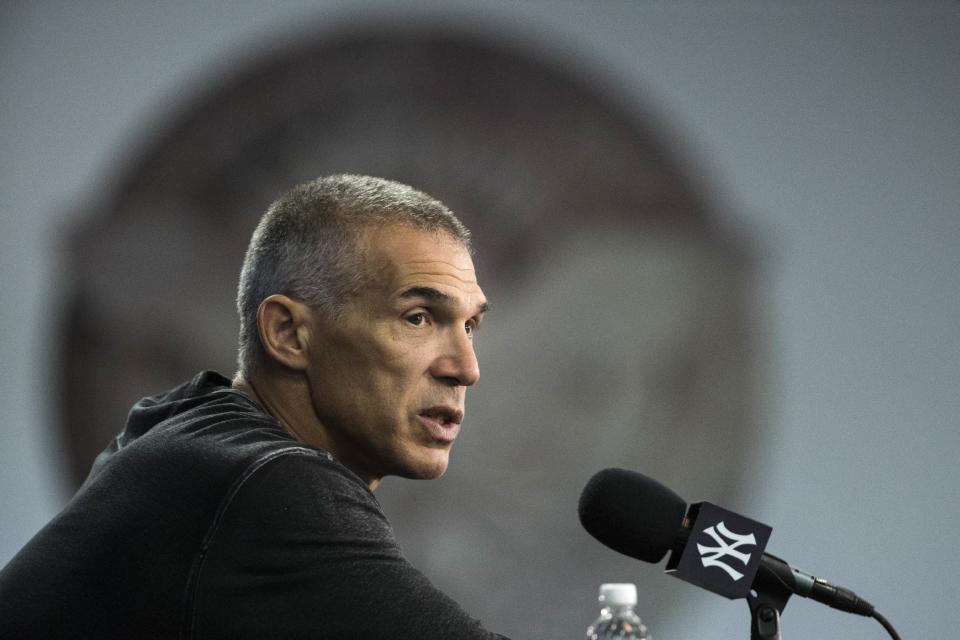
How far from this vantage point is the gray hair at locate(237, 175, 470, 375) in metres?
1.59

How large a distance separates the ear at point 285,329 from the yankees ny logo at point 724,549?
2.04 ft

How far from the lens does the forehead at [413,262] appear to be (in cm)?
158

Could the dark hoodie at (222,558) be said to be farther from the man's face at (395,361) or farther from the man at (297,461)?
the man's face at (395,361)

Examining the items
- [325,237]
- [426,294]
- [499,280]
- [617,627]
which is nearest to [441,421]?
[426,294]

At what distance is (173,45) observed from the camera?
365cm

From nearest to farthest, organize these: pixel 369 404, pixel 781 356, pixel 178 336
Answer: pixel 369 404 < pixel 178 336 < pixel 781 356

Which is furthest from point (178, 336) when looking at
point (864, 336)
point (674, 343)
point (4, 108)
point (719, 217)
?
point (864, 336)

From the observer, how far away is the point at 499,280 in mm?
3562

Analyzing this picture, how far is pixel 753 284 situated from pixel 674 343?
344mm

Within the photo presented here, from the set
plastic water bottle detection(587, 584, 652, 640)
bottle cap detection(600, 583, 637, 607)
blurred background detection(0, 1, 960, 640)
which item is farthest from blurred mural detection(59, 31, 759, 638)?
bottle cap detection(600, 583, 637, 607)

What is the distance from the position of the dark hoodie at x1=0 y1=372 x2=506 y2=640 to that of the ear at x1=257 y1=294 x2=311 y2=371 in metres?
0.29

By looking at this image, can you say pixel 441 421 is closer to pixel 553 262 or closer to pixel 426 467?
pixel 426 467

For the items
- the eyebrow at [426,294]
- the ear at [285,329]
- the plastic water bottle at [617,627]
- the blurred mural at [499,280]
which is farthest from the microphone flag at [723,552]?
the blurred mural at [499,280]

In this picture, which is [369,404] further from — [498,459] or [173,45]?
[173,45]
